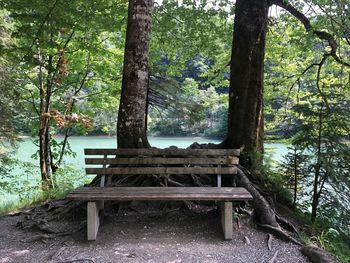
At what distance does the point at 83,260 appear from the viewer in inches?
141

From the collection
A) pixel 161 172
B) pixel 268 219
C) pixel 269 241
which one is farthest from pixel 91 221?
pixel 268 219

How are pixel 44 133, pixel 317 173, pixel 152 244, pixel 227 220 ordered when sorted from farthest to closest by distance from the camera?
pixel 44 133 → pixel 317 173 → pixel 227 220 → pixel 152 244

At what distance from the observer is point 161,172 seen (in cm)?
471

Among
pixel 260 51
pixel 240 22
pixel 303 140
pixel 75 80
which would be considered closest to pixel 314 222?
pixel 303 140

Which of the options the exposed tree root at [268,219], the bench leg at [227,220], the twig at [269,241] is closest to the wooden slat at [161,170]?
the exposed tree root at [268,219]

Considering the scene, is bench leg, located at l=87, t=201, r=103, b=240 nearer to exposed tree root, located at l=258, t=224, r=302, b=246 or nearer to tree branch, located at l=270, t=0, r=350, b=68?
exposed tree root, located at l=258, t=224, r=302, b=246

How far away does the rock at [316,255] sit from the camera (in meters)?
3.54

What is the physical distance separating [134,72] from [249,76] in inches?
86.0

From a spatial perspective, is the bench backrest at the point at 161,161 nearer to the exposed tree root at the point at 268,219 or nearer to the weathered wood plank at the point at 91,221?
the exposed tree root at the point at 268,219

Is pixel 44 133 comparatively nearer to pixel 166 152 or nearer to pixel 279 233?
pixel 166 152

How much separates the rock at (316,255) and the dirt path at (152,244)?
0.26ft

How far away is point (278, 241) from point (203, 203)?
1.28m

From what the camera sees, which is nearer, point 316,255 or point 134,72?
point 316,255

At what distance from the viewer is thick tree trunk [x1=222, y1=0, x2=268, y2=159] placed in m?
5.90
